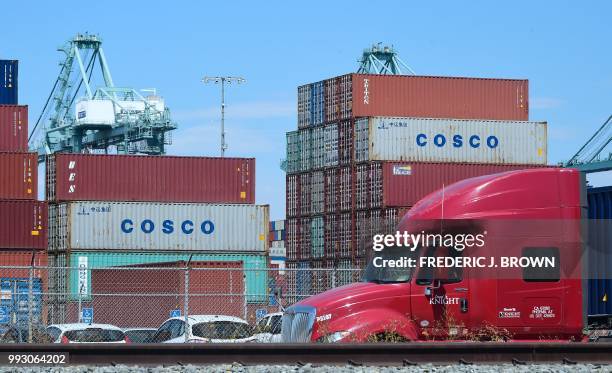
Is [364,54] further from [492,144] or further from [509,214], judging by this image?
[509,214]

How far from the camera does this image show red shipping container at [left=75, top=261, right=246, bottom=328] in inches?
1326

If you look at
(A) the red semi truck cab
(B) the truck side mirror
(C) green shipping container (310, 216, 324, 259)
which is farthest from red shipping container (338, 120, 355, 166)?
(B) the truck side mirror

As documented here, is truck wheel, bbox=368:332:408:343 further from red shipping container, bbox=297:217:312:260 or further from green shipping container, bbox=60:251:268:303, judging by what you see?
red shipping container, bbox=297:217:312:260

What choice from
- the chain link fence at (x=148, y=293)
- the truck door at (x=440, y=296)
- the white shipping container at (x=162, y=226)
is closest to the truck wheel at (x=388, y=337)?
the truck door at (x=440, y=296)

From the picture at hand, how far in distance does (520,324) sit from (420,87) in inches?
1142

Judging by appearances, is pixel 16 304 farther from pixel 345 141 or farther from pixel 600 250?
pixel 345 141

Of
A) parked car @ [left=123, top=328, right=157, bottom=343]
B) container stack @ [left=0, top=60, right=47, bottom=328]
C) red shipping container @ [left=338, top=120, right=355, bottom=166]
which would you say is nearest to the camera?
parked car @ [left=123, top=328, right=157, bottom=343]

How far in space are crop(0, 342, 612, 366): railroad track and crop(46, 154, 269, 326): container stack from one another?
23.8 m

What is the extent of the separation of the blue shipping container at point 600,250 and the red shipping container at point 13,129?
80.8 ft

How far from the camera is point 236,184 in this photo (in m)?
43.5

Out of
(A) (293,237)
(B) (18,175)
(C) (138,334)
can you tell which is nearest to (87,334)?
(C) (138,334)

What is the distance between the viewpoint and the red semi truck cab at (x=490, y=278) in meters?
16.7

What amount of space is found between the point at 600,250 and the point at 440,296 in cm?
282

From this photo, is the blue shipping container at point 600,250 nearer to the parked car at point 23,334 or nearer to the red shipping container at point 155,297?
the parked car at point 23,334
